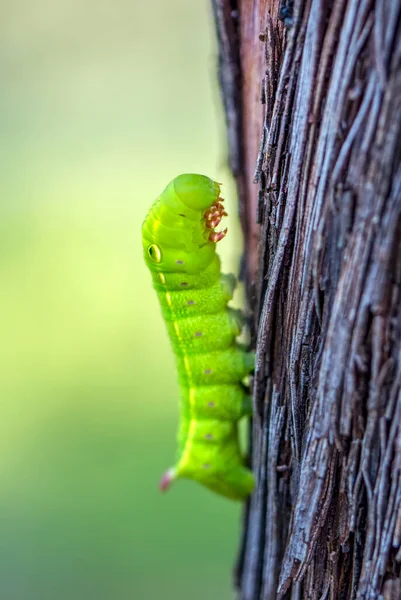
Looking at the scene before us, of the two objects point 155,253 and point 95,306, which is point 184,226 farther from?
point 95,306

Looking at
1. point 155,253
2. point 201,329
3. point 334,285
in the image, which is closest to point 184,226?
point 155,253

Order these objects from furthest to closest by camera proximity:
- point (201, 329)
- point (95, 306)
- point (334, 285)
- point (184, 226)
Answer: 1. point (95, 306)
2. point (201, 329)
3. point (184, 226)
4. point (334, 285)

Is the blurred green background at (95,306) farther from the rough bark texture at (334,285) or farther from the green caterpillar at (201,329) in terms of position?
the rough bark texture at (334,285)

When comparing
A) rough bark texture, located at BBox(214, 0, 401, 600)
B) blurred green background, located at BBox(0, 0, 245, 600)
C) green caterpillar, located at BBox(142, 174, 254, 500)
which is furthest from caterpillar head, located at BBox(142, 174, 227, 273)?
blurred green background, located at BBox(0, 0, 245, 600)

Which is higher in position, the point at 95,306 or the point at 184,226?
the point at 184,226

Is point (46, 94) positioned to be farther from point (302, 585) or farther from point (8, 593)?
point (302, 585)

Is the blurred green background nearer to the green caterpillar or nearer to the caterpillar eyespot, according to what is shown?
the green caterpillar
